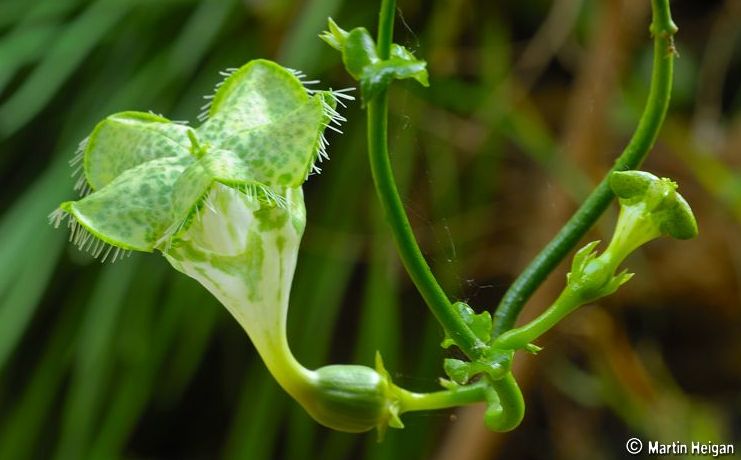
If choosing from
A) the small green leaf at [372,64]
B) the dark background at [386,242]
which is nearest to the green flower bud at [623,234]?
the small green leaf at [372,64]

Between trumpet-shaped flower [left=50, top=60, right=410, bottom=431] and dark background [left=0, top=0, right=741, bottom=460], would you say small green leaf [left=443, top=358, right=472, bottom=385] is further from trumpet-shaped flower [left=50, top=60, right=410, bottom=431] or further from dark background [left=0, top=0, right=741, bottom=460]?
dark background [left=0, top=0, right=741, bottom=460]

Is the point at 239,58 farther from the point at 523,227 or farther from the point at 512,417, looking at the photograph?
the point at 512,417

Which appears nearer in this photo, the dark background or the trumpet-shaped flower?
the trumpet-shaped flower

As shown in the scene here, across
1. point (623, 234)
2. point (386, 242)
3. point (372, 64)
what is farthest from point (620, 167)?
point (386, 242)

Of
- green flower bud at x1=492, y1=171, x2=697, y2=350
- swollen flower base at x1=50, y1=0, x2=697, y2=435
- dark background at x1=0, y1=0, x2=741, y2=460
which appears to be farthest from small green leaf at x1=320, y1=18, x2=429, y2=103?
dark background at x1=0, y1=0, x2=741, y2=460

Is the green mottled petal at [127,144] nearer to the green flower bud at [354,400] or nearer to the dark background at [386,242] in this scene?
the green flower bud at [354,400]

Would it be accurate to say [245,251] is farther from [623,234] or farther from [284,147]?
[623,234]
